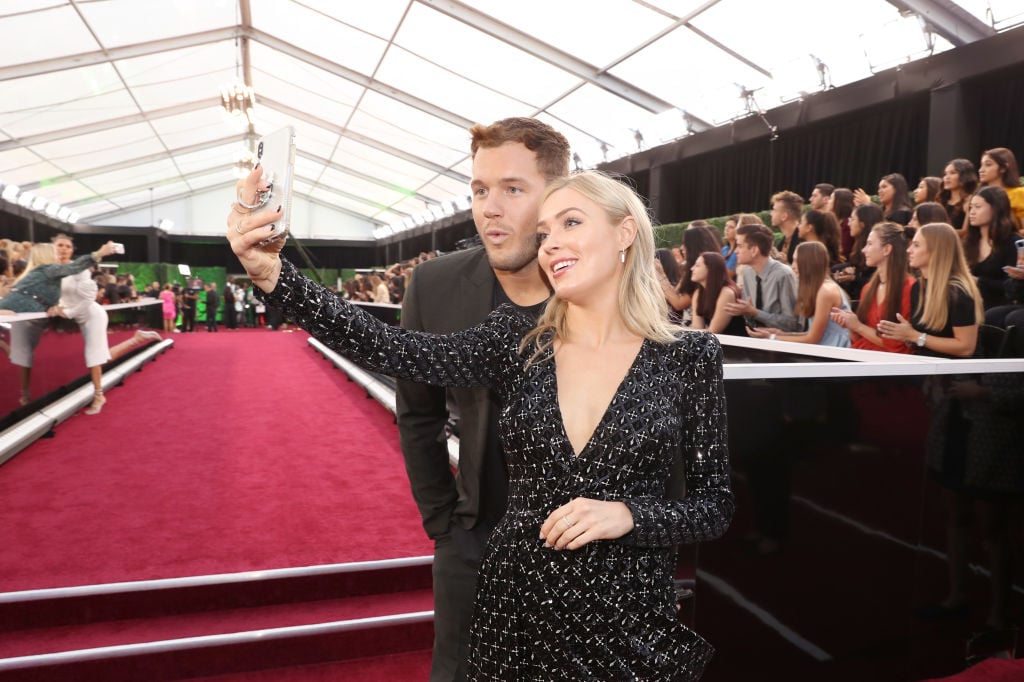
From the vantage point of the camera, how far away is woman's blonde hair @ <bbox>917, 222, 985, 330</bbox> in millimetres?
3357

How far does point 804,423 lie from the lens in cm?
216

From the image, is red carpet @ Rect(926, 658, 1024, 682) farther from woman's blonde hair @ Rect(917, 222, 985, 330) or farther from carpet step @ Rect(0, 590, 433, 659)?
carpet step @ Rect(0, 590, 433, 659)

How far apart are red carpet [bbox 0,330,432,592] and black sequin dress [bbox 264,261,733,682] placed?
219cm

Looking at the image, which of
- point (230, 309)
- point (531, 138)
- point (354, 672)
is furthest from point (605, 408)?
point (230, 309)

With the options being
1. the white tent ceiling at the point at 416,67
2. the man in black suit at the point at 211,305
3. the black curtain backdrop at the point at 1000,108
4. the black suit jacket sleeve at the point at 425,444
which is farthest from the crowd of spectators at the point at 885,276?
the man in black suit at the point at 211,305

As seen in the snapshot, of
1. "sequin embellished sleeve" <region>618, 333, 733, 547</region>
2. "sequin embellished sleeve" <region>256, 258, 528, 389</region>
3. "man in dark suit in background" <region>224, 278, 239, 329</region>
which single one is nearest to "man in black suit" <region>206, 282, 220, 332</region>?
"man in dark suit in background" <region>224, 278, 239, 329</region>

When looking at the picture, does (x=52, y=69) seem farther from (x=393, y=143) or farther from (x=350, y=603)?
(x=350, y=603)

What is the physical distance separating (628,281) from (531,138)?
410 mm

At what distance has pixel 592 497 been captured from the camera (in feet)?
4.13

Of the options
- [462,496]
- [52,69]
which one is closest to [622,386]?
[462,496]

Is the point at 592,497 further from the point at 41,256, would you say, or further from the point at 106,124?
the point at 106,124

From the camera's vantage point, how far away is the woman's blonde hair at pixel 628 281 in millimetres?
1345

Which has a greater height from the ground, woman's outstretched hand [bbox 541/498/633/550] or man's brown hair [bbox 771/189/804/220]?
man's brown hair [bbox 771/189/804/220]

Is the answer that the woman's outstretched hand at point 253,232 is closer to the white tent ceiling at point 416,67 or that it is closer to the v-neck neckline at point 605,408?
the v-neck neckline at point 605,408
